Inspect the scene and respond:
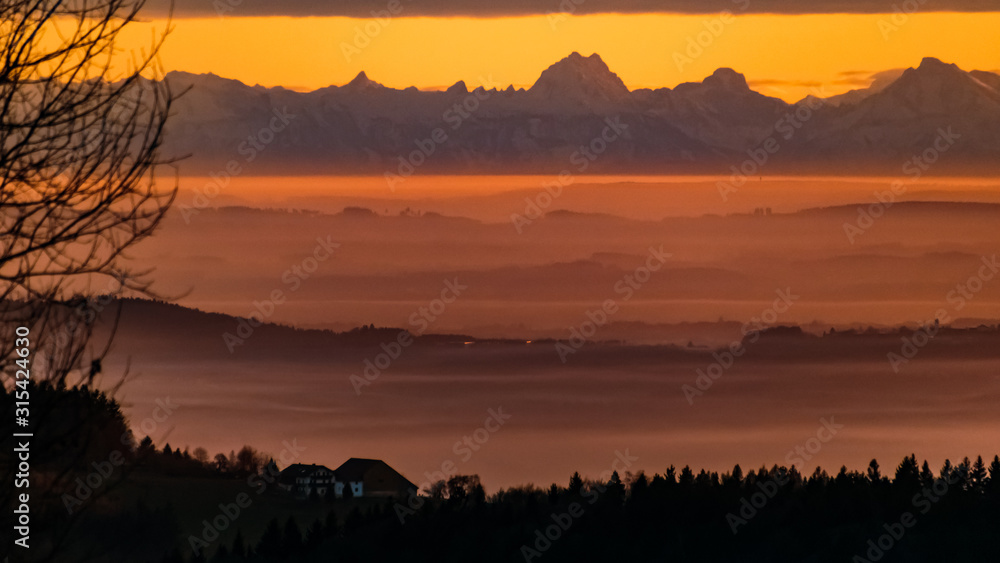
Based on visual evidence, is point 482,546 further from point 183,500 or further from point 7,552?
point 7,552

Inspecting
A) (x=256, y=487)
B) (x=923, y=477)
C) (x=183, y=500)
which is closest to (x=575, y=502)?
(x=923, y=477)

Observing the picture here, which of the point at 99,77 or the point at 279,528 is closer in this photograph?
the point at 99,77

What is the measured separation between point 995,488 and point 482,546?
2400 centimetres

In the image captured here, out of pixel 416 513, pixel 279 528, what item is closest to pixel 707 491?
pixel 416 513

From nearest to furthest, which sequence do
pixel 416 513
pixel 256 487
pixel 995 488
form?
1. pixel 995 488
2. pixel 416 513
3. pixel 256 487

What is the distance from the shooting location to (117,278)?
9992mm

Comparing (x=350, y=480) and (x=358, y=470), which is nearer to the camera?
(x=350, y=480)

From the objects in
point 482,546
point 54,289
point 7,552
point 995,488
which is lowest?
point 7,552

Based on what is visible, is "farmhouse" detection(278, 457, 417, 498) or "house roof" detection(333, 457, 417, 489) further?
"house roof" detection(333, 457, 417, 489)

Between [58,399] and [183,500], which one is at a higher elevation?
[183,500]

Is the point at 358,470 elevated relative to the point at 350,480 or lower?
elevated

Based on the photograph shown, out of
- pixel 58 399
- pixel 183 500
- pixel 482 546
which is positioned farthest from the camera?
pixel 183 500

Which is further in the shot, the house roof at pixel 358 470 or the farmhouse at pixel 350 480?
the house roof at pixel 358 470

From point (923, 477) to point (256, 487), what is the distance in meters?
45.4
